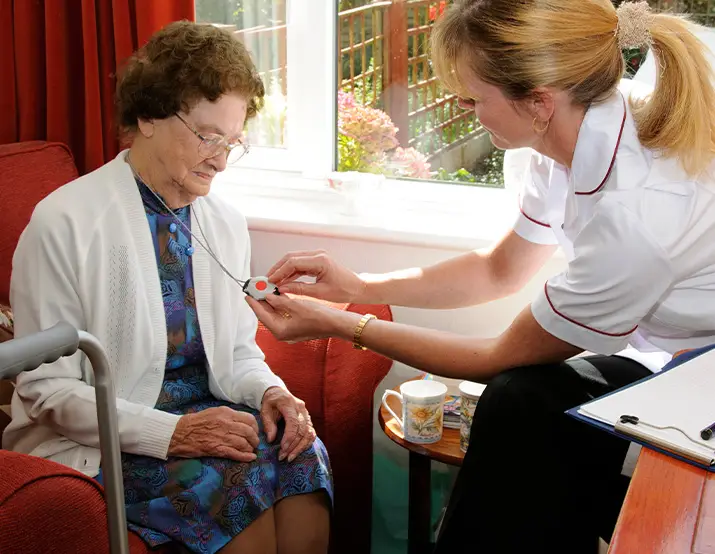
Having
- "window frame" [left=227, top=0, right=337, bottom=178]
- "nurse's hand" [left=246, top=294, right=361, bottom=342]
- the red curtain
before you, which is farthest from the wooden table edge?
the red curtain

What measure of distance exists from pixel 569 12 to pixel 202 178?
74 centimetres

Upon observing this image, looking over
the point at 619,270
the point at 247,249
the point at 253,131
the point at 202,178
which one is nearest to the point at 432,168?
the point at 253,131

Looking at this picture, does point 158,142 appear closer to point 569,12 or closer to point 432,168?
point 569,12

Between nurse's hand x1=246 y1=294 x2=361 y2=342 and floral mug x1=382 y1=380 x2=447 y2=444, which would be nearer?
nurse's hand x1=246 y1=294 x2=361 y2=342

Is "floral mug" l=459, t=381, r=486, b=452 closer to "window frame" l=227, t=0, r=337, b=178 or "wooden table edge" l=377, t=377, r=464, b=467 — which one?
"wooden table edge" l=377, t=377, r=464, b=467

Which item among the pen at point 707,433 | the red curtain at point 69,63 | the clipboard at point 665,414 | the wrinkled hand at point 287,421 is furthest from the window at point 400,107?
the pen at point 707,433

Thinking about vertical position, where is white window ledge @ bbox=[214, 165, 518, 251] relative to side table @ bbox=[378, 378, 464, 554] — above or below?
above

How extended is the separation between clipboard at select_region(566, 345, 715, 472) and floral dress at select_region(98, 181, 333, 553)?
0.71 metres

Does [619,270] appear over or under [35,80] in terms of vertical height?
under

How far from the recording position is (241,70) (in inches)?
68.4

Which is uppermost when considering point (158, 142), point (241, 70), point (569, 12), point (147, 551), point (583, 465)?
point (569, 12)

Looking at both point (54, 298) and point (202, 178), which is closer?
point (54, 298)

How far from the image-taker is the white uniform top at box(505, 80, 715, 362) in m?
Answer: 1.47

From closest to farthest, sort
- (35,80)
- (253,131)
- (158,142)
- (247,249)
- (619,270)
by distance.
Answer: (619,270) < (158,142) < (247,249) < (35,80) < (253,131)
